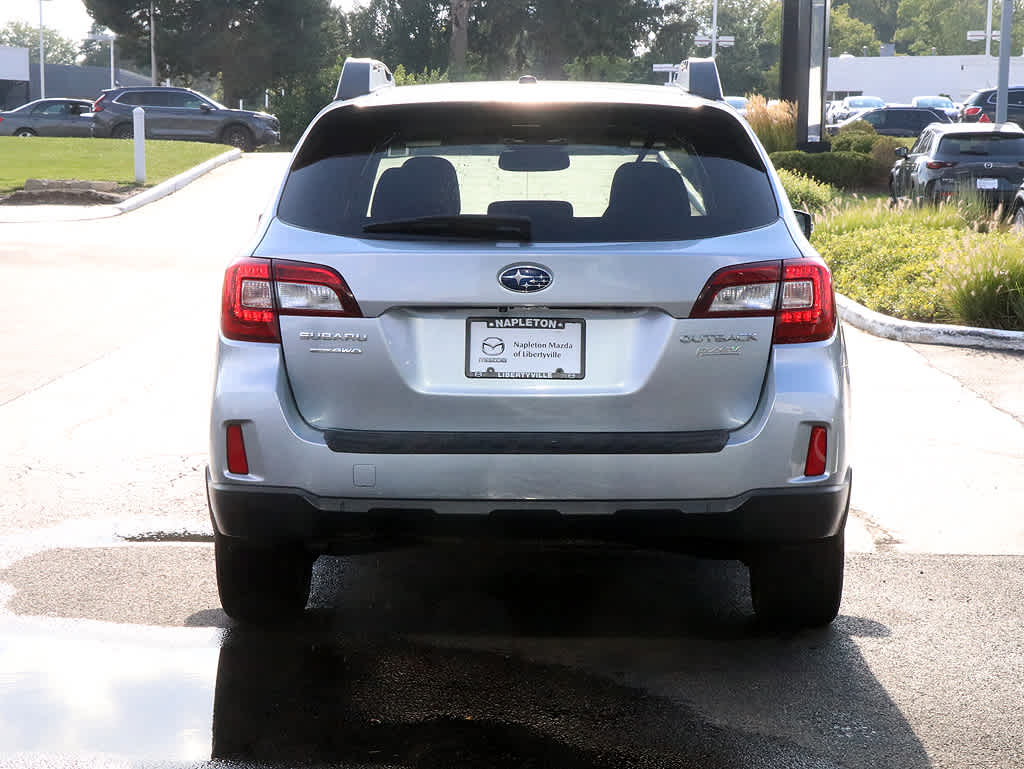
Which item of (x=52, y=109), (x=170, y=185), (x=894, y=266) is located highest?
(x=52, y=109)

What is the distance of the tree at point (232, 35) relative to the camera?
63.9 metres

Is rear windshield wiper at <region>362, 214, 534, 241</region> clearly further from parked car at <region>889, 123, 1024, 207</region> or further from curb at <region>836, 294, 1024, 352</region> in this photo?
parked car at <region>889, 123, 1024, 207</region>

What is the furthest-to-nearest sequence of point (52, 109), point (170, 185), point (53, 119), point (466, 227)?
point (52, 109) → point (53, 119) → point (170, 185) → point (466, 227)

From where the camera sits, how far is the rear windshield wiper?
3.98m

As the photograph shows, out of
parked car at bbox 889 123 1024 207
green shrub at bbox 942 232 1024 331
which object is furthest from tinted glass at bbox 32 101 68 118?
green shrub at bbox 942 232 1024 331

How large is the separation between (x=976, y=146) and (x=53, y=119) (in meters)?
29.3

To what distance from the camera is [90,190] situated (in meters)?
24.2

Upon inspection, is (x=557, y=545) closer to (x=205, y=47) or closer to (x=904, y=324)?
(x=904, y=324)

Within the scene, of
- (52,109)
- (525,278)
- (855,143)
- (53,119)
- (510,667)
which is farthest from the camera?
(52,109)

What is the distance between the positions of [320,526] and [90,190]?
70.9ft

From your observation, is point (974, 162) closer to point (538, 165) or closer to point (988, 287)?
point (988, 287)

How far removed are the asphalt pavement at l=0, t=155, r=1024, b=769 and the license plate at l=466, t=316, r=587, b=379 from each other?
3.13 ft

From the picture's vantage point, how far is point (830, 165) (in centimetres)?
2744

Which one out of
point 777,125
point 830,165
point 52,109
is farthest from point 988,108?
point 52,109
